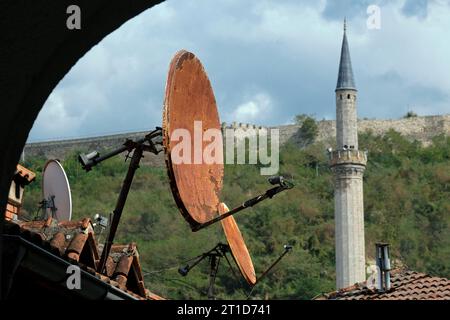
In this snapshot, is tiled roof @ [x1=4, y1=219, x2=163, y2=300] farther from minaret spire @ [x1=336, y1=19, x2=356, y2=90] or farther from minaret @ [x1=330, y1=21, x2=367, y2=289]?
minaret spire @ [x1=336, y1=19, x2=356, y2=90]

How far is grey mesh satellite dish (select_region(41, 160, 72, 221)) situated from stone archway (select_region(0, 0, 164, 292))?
901 cm

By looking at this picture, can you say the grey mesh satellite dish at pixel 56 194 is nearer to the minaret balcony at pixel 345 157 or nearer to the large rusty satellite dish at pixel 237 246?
the large rusty satellite dish at pixel 237 246

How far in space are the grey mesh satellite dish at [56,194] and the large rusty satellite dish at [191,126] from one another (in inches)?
196

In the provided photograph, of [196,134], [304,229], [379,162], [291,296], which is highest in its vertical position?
[379,162]

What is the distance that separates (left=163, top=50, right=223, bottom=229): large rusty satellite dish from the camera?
599 centimetres

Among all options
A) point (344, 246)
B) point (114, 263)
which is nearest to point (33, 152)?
point (344, 246)

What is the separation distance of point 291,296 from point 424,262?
29.9ft

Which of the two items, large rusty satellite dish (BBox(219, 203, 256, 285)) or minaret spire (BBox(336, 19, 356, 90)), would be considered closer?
large rusty satellite dish (BBox(219, 203, 256, 285))

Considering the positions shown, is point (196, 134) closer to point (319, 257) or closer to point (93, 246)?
point (93, 246)

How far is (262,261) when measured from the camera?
6656 cm

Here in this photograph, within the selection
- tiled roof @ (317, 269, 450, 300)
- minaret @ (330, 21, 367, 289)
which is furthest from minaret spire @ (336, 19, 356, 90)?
tiled roof @ (317, 269, 450, 300)

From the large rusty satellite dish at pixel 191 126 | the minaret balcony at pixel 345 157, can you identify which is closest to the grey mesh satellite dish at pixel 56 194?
the large rusty satellite dish at pixel 191 126

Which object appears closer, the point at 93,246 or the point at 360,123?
the point at 93,246

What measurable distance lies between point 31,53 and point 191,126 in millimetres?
3841
